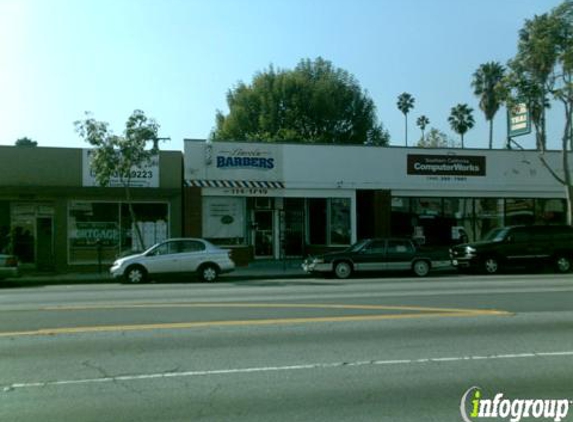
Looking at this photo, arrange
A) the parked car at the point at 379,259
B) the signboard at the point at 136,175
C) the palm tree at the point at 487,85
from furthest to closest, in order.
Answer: the palm tree at the point at 487,85, the signboard at the point at 136,175, the parked car at the point at 379,259

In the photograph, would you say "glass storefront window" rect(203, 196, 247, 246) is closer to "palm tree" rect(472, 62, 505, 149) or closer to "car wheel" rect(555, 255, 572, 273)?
"car wheel" rect(555, 255, 572, 273)

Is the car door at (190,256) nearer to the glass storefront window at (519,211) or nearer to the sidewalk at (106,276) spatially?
the sidewalk at (106,276)

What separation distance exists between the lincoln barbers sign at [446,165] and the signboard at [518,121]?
6.96 ft

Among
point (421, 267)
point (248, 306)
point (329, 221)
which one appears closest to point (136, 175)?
point (329, 221)

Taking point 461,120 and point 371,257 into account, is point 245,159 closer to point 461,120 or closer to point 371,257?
point 371,257

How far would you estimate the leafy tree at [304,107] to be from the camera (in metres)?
47.4

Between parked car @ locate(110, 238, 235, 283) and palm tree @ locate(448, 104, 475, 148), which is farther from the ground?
palm tree @ locate(448, 104, 475, 148)

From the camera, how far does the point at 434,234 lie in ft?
95.6

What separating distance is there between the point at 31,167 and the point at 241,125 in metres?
24.7

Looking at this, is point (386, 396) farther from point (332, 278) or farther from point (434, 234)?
point (434, 234)

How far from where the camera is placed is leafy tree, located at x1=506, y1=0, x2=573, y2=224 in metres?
24.5

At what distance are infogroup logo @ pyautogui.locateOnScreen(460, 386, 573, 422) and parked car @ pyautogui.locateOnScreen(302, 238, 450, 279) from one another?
1568 cm

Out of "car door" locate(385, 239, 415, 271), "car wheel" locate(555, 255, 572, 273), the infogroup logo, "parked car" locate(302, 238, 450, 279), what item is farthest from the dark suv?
the infogroup logo

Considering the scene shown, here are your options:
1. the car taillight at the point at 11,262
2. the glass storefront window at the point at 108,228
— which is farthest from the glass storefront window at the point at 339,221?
the car taillight at the point at 11,262
